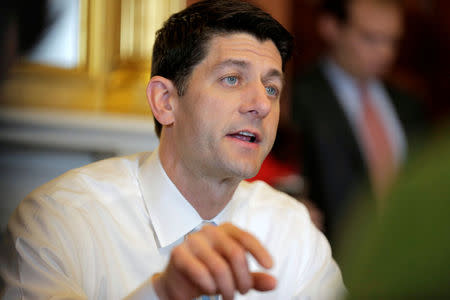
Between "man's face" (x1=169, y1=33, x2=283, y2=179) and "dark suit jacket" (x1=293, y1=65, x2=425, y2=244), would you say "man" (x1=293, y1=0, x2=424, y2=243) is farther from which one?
"man's face" (x1=169, y1=33, x2=283, y2=179)

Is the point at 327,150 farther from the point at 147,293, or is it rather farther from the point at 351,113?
the point at 147,293

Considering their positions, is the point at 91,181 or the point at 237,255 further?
the point at 91,181

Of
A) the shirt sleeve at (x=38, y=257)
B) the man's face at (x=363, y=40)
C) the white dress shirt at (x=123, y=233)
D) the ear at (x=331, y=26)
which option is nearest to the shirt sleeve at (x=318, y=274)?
the white dress shirt at (x=123, y=233)

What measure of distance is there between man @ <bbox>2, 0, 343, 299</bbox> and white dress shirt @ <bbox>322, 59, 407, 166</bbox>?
1.33 metres

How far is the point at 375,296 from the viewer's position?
0.90 feet

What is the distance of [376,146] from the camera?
279cm

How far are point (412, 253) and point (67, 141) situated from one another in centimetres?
224

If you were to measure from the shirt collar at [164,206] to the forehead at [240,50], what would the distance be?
0.28 m

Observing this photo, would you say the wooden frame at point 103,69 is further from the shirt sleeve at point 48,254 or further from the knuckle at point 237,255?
the knuckle at point 237,255

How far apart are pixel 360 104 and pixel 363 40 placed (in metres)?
0.32

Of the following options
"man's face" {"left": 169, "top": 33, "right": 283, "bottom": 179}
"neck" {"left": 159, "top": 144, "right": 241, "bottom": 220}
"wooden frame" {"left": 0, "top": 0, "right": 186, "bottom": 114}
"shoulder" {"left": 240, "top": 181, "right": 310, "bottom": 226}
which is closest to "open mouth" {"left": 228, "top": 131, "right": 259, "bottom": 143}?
"man's face" {"left": 169, "top": 33, "right": 283, "bottom": 179}

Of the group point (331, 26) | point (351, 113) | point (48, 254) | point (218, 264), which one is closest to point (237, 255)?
point (218, 264)

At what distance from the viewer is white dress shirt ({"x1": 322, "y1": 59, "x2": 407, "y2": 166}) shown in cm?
277

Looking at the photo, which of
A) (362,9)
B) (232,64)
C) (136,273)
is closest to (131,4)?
(362,9)
